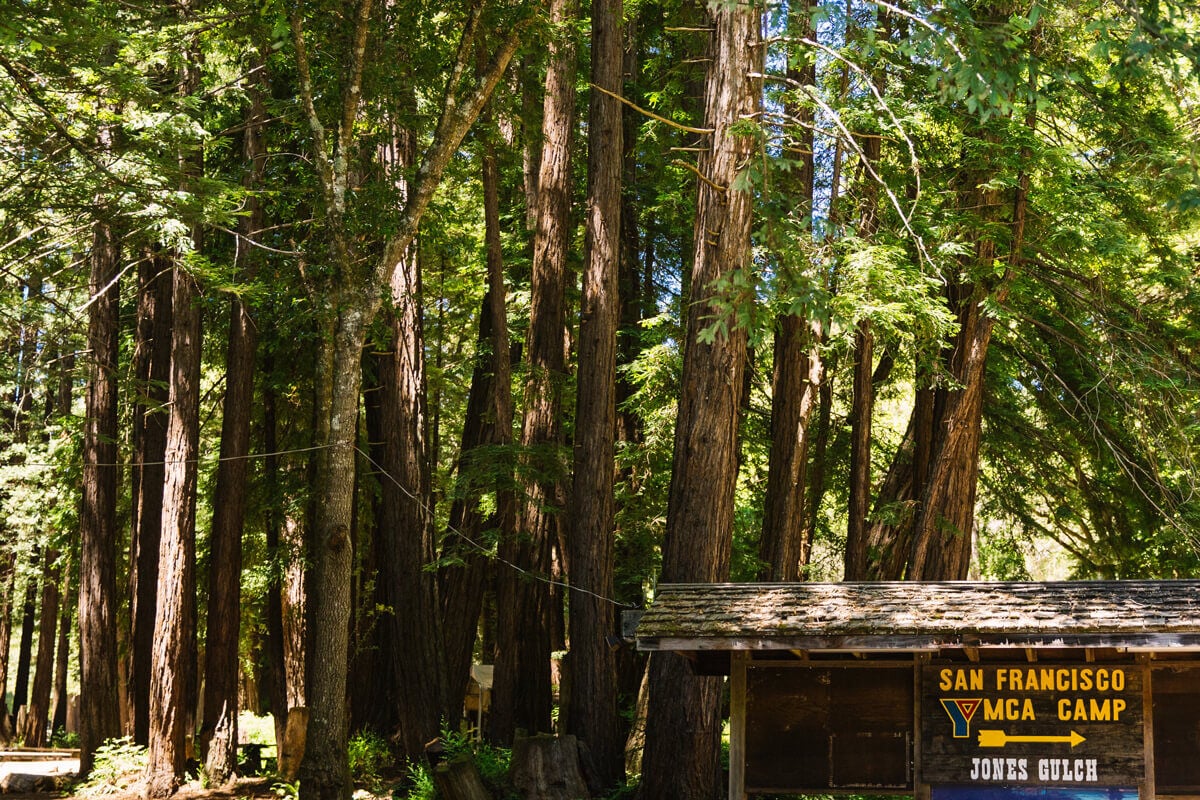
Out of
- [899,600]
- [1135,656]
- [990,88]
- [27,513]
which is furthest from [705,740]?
[27,513]

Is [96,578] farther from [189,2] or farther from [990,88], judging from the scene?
[990,88]

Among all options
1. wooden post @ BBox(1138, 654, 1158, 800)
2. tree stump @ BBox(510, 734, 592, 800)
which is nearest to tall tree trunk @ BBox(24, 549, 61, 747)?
tree stump @ BBox(510, 734, 592, 800)

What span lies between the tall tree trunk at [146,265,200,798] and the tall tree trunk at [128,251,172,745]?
5.56 ft

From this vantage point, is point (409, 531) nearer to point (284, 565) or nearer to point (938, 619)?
point (284, 565)

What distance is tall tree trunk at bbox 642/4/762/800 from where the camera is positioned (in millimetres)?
11773

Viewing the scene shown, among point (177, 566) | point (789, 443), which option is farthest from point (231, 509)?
point (789, 443)

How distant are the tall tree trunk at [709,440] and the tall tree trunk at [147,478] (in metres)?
10.00

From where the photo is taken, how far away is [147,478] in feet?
61.9

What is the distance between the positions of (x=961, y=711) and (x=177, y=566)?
37.9ft

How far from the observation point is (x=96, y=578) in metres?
18.3

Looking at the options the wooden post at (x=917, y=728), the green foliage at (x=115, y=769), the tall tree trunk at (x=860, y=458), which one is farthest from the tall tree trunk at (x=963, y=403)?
the green foliage at (x=115, y=769)

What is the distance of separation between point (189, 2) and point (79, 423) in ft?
26.1

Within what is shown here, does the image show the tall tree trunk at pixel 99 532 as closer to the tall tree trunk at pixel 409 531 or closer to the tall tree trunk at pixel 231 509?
the tall tree trunk at pixel 231 509

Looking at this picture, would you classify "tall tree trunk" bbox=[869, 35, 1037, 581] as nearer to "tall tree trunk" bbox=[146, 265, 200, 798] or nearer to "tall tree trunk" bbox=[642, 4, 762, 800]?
"tall tree trunk" bbox=[642, 4, 762, 800]
